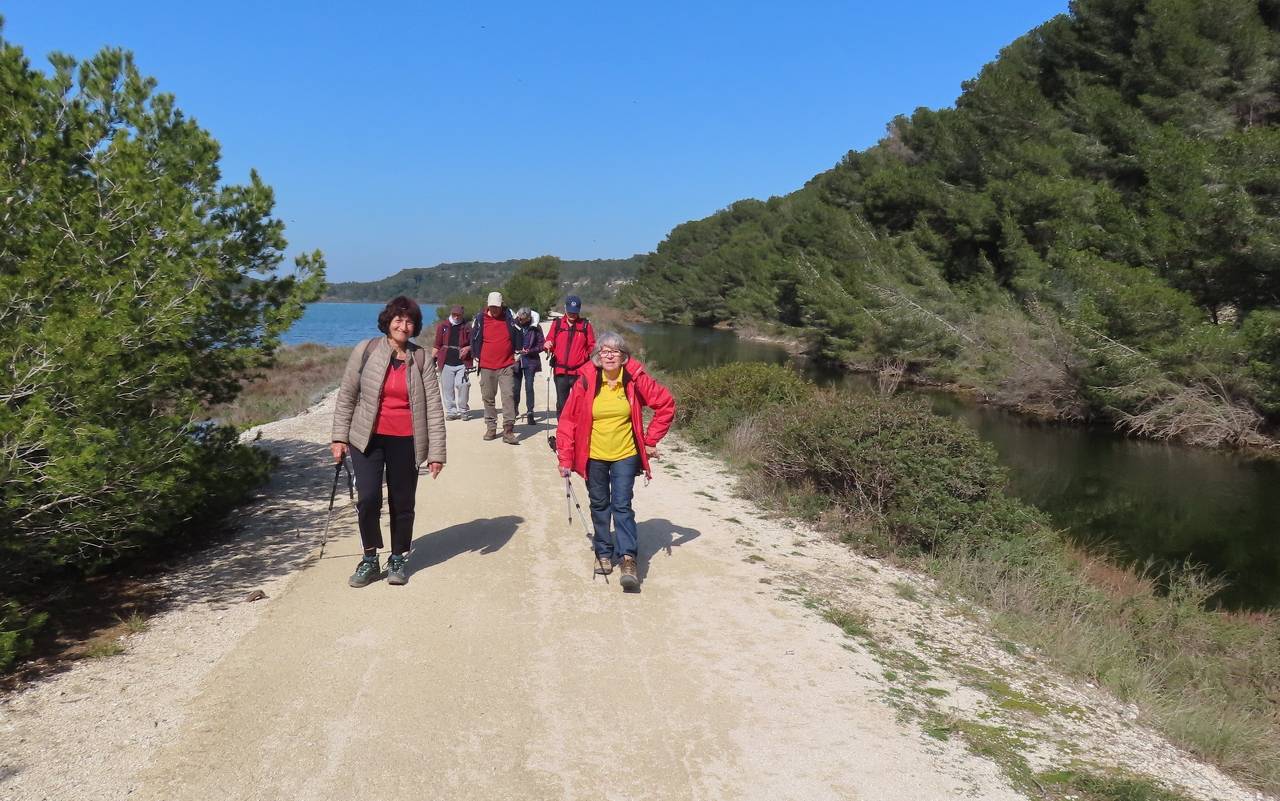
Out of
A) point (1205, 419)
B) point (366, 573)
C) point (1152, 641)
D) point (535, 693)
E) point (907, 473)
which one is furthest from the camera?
point (1205, 419)

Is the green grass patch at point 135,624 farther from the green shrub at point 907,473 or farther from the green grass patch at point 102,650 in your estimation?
the green shrub at point 907,473

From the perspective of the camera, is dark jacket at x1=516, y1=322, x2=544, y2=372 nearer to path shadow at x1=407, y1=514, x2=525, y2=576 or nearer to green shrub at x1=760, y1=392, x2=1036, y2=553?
green shrub at x1=760, y1=392, x2=1036, y2=553

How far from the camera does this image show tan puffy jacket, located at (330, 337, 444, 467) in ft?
18.5

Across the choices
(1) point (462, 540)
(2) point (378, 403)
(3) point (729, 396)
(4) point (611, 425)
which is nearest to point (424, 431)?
(2) point (378, 403)

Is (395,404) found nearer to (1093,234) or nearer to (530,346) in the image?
(530,346)

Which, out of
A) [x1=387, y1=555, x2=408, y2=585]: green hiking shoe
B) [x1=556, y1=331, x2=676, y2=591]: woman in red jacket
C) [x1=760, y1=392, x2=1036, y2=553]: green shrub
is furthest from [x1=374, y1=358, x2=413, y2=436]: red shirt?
[x1=760, y1=392, x2=1036, y2=553]: green shrub

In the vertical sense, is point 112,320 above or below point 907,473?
above

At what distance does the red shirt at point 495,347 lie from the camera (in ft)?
36.5

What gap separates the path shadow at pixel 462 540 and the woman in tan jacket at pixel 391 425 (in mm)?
512

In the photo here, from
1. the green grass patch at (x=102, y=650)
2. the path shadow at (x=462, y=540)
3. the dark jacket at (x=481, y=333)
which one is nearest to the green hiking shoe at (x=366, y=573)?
the path shadow at (x=462, y=540)

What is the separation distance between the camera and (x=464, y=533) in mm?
7266

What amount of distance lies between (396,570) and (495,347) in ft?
18.5

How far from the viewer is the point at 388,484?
573 centimetres

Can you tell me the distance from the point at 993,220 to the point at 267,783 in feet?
117
